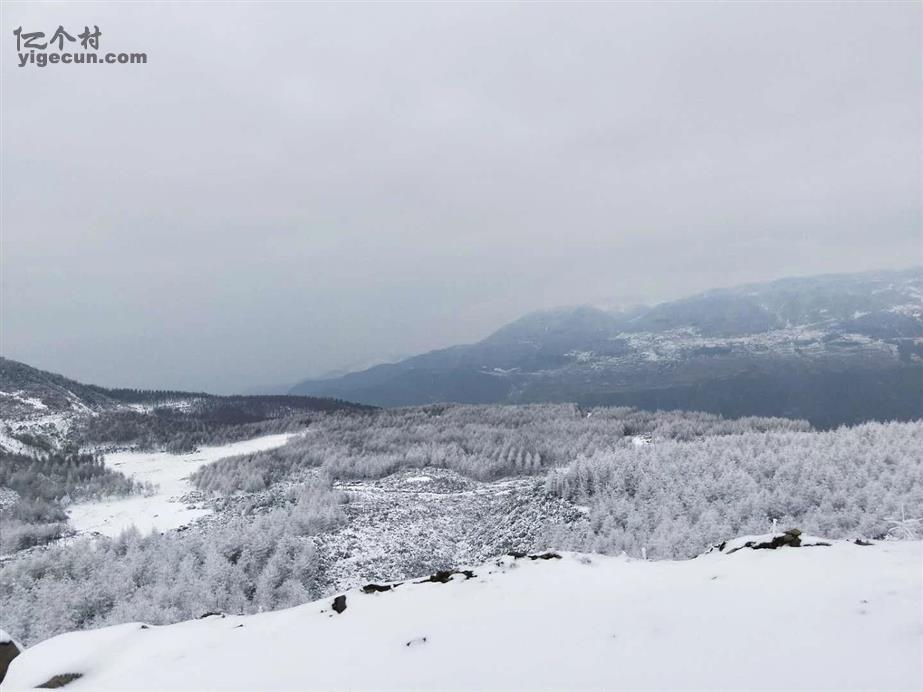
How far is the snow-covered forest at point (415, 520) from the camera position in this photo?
86.7ft

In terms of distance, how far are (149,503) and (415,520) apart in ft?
135

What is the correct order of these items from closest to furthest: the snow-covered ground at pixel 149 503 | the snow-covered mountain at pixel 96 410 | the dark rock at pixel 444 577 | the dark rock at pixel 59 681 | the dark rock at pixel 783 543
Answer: the dark rock at pixel 59 681 < the dark rock at pixel 783 543 < the dark rock at pixel 444 577 < the snow-covered ground at pixel 149 503 < the snow-covered mountain at pixel 96 410

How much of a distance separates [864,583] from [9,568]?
4472 cm

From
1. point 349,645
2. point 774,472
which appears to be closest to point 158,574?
point 349,645

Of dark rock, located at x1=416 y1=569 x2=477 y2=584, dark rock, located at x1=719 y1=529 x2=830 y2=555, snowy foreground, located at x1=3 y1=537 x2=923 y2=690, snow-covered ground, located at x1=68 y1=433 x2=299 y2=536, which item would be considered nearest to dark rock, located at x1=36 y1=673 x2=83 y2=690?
snowy foreground, located at x1=3 y1=537 x2=923 y2=690

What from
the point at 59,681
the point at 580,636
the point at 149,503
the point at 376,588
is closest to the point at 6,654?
the point at 59,681

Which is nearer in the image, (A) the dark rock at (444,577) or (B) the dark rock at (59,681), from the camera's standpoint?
(B) the dark rock at (59,681)

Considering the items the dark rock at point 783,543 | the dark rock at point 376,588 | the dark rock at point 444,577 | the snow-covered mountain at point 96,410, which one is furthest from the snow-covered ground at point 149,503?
the dark rock at point 783,543

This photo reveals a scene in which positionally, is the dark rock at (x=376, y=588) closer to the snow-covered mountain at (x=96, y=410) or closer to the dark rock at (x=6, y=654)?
the dark rock at (x=6, y=654)

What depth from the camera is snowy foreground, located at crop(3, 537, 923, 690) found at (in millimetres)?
6164

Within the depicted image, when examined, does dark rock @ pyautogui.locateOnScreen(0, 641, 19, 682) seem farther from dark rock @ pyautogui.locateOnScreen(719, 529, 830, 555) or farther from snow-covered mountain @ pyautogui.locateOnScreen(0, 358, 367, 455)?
snow-covered mountain @ pyautogui.locateOnScreen(0, 358, 367, 455)

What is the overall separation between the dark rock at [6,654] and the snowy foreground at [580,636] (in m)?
0.33

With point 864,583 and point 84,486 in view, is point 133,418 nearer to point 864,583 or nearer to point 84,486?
point 84,486

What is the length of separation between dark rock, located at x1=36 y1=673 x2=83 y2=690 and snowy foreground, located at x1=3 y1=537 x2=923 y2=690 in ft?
0.29
